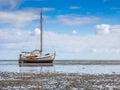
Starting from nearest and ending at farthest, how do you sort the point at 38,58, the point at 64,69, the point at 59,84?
the point at 59,84 < the point at 64,69 < the point at 38,58

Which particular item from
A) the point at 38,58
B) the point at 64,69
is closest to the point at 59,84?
the point at 64,69

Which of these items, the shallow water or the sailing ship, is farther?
the sailing ship

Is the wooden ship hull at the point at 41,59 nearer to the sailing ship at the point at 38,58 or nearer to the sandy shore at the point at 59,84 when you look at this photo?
the sailing ship at the point at 38,58

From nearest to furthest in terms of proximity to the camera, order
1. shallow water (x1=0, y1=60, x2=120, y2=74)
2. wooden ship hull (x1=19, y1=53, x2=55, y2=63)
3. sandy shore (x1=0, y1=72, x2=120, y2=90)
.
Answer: sandy shore (x1=0, y1=72, x2=120, y2=90), shallow water (x1=0, y1=60, x2=120, y2=74), wooden ship hull (x1=19, y1=53, x2=55, y2=63)

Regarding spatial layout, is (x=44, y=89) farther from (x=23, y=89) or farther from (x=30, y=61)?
(x=30, y=61)

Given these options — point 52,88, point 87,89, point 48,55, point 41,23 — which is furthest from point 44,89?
point 41,23

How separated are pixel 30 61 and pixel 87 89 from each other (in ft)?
225

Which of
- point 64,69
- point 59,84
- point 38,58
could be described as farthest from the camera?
point 38,58

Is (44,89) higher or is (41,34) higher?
(41,34)

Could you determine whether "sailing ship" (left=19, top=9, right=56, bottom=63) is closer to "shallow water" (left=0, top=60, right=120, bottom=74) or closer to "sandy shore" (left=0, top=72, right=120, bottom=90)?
"shallow water" (left=0, top=60, right=120, bottom=74)

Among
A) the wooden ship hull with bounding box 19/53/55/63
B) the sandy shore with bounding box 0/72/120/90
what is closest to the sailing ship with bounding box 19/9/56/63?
the wooden ship hull with bounding box 19/53/55/63

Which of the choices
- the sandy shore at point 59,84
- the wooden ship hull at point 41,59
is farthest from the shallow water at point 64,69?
the wooden ship hull at point 41,59

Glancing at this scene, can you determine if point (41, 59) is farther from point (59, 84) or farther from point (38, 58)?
point (59, 84)

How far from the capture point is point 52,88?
878 inches
